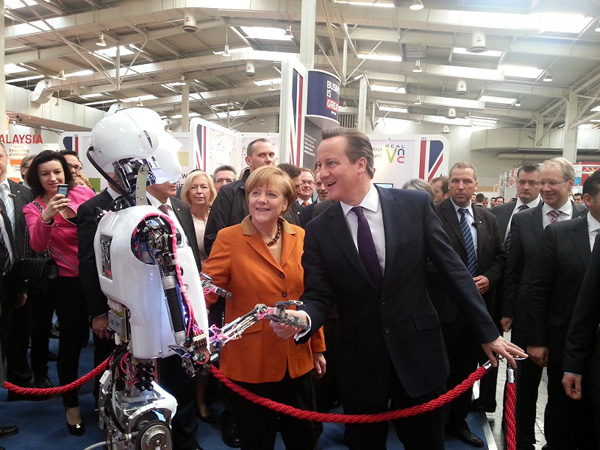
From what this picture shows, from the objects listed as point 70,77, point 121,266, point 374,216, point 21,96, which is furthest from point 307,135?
point 21,96

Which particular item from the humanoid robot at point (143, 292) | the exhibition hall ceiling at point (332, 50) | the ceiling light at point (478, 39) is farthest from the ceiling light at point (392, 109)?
the humanoid robot at point (143, 292)

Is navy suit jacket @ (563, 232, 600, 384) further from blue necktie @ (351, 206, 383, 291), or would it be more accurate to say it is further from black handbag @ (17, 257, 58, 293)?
black handbag @ (17, 257, 58, 293)

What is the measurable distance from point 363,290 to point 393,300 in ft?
0.39

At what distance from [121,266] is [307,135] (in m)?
5.02

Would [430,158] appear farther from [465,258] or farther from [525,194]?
[465,258]

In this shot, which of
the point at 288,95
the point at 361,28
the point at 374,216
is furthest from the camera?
the point at 361,28

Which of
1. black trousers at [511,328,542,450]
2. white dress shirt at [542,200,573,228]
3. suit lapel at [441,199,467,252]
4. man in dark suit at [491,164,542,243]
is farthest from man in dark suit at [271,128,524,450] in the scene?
man in dark suit at [491,164,542,243]

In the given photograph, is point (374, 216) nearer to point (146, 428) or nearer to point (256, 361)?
point (256, 361)

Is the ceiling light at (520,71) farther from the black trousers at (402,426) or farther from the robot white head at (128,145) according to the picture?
the robot white head at (128,145)

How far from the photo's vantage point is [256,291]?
2072 millimetres

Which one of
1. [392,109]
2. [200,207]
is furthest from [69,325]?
[392,109]

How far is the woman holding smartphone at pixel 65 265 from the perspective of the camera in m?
3.00

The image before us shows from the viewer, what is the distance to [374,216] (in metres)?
1.87

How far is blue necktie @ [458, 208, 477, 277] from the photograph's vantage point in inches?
123
